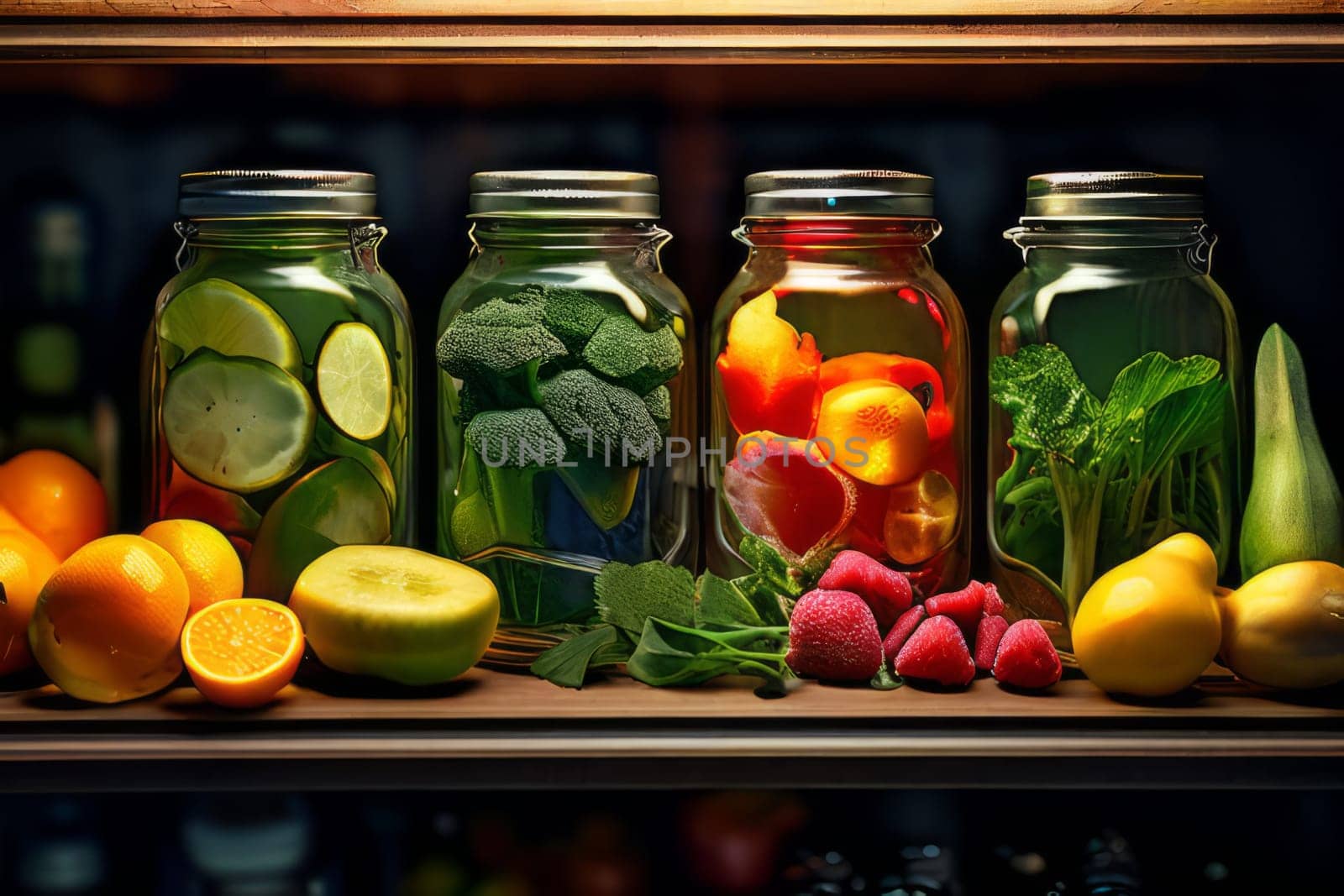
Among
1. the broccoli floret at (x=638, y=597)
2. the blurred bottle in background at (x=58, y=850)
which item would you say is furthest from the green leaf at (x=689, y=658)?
the blurred bottle in background at (x=58, y=850)

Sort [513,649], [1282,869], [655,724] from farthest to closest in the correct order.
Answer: [1282,869] < [513,649] < [655,724]

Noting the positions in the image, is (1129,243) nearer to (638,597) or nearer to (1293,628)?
(1293,628)

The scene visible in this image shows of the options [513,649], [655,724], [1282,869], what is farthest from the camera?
[1282,869]

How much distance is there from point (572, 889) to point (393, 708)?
0.87ft

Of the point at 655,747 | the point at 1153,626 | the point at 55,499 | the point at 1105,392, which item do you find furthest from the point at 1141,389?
the point at 55,499

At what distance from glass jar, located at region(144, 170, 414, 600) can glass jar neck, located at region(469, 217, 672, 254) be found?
3.5 inches

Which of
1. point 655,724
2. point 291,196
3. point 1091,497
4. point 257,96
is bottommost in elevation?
point 655,724

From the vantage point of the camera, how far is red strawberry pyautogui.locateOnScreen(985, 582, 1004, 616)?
78cm

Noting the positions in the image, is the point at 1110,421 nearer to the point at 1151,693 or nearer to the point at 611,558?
the point at 1151,693

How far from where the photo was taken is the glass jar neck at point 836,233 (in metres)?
0.82

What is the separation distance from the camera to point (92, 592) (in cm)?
69

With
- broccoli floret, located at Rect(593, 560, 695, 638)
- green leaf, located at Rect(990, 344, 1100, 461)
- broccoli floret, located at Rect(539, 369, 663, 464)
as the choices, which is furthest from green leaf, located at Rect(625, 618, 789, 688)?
green leaf, located at Rect(990, 344, 1100, 461)

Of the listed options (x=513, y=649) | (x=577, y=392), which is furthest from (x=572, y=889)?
(x=577, y=392)

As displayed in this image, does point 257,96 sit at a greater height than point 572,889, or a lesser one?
greater
